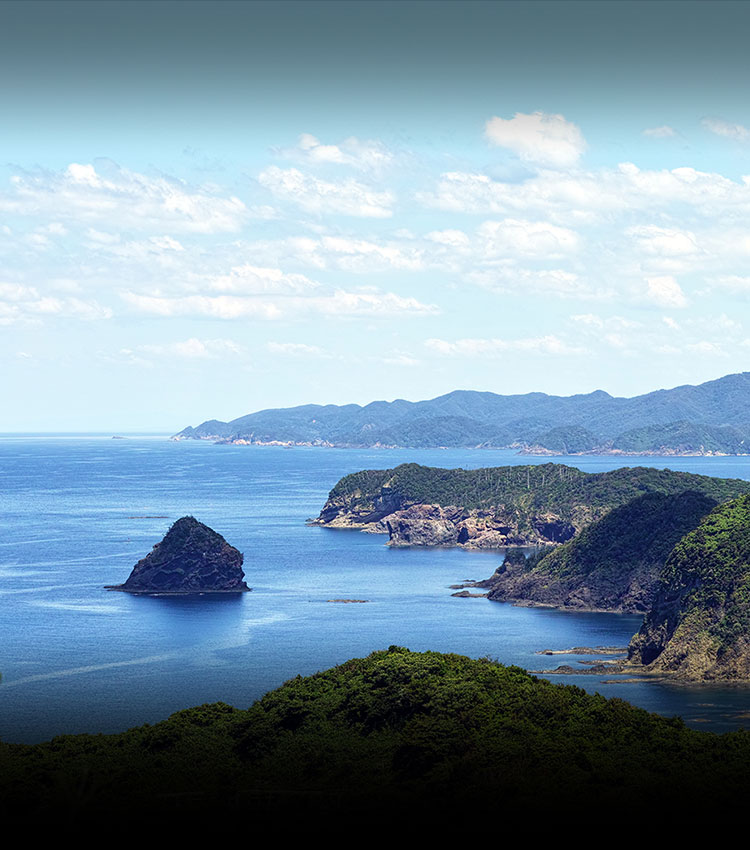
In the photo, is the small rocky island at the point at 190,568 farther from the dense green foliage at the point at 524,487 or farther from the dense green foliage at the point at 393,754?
the dense green foliage at the point at 393,754

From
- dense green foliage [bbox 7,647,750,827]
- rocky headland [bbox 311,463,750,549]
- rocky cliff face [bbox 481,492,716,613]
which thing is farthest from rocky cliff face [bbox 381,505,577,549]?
dense green foliage [bbox 7,647,750,827]

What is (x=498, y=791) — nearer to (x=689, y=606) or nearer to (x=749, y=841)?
(x=749, y=841)

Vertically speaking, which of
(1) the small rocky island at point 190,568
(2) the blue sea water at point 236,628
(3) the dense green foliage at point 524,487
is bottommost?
(2) the blue sea water at point 236,628

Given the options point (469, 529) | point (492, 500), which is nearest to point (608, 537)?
point (469, 529)

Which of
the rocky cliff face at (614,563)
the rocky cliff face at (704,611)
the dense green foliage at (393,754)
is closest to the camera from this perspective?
the dense green foliage at (393,754)

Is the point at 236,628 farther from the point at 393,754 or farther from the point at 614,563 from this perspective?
the point at 393,754

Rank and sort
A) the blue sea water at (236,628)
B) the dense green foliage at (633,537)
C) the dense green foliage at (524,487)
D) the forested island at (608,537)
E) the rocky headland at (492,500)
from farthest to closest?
the dense green foliage at (524,487) < the rocky headland at (492,500) < the dense green foliage at (633,537) < the forested island at (608,537) < the blue sea water at (236,628)

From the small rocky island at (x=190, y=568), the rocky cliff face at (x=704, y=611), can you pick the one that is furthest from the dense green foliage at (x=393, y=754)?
the small rocky island at (x=190, y=568)
